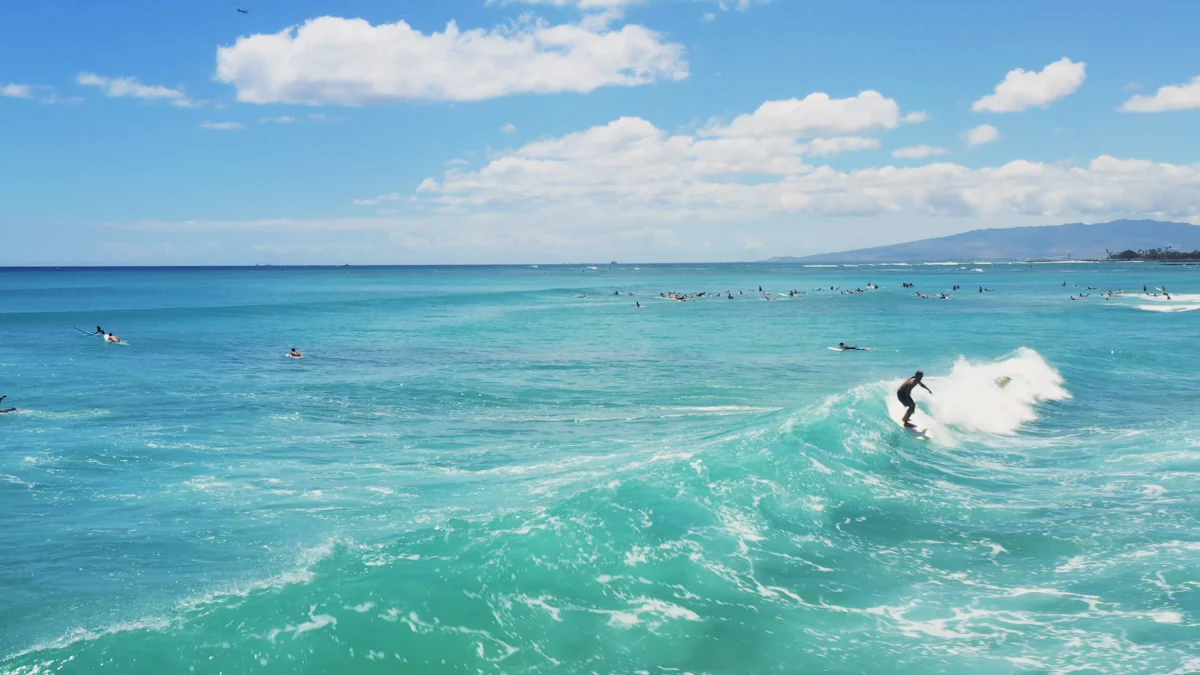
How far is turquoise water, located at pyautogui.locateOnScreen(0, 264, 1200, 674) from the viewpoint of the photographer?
1035 centimetres

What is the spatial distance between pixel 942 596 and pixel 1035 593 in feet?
4.45

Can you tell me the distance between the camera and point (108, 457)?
20.3 m

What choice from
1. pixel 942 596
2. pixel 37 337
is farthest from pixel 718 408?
pixel 37 337

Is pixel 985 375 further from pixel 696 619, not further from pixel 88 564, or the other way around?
pixel 88 564

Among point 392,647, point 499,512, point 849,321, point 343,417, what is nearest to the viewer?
point 392,647

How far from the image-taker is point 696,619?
11.2 m

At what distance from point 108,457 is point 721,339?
36.0 m

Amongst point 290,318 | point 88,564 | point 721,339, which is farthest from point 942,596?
point 290,318

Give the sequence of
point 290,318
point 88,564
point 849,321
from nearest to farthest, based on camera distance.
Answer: point 88,564 < point 849,321 < point 290,318

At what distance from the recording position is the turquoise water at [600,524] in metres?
10.4

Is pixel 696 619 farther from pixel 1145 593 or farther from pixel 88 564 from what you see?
pixel 88 564

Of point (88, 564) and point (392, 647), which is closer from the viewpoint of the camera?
point (392, 647)

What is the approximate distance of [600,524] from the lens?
13914 mm

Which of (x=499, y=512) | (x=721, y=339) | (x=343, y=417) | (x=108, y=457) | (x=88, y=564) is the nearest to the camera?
(x=88, y=564)
